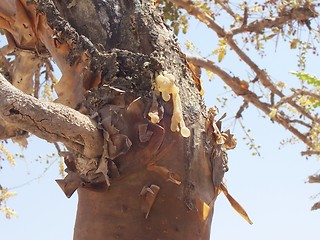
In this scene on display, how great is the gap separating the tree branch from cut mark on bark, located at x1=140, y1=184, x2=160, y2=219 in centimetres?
19

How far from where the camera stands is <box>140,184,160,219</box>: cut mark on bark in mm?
1395

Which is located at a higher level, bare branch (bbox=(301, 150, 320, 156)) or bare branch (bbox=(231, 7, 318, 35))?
bare branch (bbox=(231, 7, 318, 35))

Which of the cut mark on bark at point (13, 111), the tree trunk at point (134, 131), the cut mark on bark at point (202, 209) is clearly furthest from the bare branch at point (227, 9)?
the cut mark on bark at point (13, 111)


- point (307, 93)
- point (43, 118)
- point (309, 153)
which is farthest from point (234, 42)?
point (43, 118)

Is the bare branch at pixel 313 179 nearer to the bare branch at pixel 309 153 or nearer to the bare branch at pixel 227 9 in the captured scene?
the bare branch at pixel 309 153

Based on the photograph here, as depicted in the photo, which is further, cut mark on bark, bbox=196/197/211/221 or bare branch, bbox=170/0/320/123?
bare branch, bbox=170/0/320/123

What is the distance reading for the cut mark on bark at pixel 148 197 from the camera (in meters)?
1.40

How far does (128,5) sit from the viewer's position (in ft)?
5.67

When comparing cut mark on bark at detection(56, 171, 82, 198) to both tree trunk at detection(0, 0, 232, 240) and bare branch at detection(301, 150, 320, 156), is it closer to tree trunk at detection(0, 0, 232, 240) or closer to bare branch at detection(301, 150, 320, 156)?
tree trunk at detection(0, 0, 232, 240)

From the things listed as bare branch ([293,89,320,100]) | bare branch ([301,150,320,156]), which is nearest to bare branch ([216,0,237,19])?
bare branch ([293,89,320,100])

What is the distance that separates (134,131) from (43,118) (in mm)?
258

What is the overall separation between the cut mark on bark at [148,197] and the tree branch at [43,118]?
0.19m

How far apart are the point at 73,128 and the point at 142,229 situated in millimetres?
308

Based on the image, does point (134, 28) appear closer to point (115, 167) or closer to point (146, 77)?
point (146, 77)
